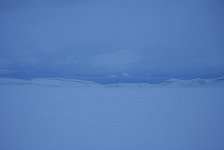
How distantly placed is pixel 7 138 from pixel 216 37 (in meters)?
1.72

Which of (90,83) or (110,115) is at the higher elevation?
(90,83)

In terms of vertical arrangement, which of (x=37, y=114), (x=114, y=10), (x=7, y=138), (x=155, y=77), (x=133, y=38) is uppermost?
(x=114, y=10)

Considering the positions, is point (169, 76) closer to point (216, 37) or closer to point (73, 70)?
point (216, 37)

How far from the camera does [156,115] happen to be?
1.82 metres

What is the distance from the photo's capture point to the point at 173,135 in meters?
1.81

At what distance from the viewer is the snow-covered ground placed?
1.80m

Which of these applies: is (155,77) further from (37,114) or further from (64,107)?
(37,114)

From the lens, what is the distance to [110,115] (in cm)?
184

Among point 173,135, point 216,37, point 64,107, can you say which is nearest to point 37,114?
point 64,107

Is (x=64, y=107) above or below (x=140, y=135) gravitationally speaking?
above

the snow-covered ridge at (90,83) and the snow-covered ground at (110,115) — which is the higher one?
the snow-covered ridge at (90,83)

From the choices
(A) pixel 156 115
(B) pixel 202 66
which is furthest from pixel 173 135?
(B) pixel 202 66

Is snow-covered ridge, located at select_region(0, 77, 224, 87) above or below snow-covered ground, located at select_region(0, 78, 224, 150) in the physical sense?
above

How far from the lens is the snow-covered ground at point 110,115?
1.80 m
